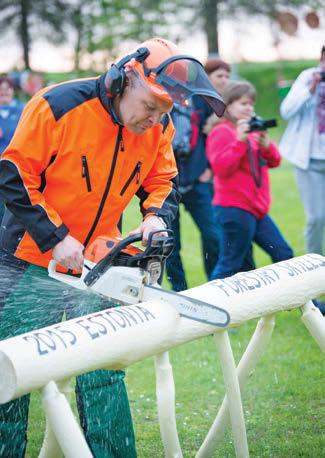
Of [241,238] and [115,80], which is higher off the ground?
[115,80]

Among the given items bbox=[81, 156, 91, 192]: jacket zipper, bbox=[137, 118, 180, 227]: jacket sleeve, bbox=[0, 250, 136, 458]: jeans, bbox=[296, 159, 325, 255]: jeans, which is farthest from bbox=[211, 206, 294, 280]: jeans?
bbox=[81, 156, 91, 192]: jacket zipper

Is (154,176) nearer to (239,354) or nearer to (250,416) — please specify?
(250,416)

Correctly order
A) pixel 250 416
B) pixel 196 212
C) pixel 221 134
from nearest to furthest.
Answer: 1. pixel 250 416
2. pixel 221 134
3. pixel 196 212

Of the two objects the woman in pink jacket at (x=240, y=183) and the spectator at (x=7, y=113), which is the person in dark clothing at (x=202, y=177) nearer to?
the woman in pink jacket at (x=240, y=183)

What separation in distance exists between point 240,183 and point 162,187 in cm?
257

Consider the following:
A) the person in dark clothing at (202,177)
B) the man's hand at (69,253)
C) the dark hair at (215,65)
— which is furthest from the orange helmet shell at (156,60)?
the dark hair at (215,65)

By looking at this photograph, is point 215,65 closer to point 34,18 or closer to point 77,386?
point 77,386

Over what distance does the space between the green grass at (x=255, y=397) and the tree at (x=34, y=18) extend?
22.7 metres

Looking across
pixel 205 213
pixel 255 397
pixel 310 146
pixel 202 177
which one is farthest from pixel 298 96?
→ pixel 255 397

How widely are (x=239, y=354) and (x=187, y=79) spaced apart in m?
2.86

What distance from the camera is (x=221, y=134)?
622 centimetres

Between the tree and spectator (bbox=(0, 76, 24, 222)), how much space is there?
20.2 meters

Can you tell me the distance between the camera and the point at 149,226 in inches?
131

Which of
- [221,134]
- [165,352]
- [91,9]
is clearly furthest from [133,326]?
[91,9]
